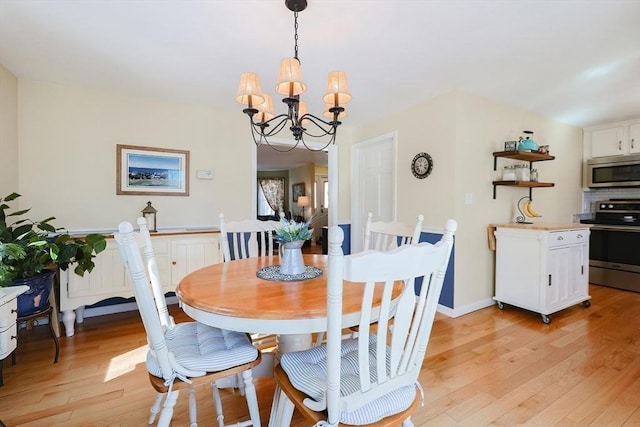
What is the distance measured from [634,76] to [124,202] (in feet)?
16.0

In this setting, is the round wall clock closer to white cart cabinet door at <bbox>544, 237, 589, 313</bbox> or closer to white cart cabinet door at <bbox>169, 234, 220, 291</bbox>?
white cart cabinet door at <bbox>544, 237, 589, 313</bbox>

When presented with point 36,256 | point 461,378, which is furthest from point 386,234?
point 36,256

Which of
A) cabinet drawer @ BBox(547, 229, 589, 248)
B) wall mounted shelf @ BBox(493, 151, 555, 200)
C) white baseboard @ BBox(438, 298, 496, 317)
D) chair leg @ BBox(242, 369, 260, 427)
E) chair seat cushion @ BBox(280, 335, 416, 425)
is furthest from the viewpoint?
wall mounted shelf @ BBox(493, 151, 555, 200)

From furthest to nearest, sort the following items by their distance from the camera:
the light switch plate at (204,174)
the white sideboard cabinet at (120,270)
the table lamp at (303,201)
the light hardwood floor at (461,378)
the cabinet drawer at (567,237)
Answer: the table lamp at (303,201)
the light switch plate at (204,174)
the cabinet drawer at (567,237)
the white sideboard cabinet at (120,270)
the light hardwood floor at (461,378)

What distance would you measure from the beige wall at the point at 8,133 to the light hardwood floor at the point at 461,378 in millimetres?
1268

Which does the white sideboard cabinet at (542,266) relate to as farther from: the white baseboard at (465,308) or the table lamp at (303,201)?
the table lamp at (303,201)

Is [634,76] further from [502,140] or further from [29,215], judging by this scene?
[29,215]

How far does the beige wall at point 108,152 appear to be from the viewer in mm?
2668

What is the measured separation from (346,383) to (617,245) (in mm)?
4495

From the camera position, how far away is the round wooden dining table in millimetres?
1035

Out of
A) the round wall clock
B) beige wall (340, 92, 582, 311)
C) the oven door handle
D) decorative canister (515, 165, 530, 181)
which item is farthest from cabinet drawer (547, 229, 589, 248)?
the round wall clock

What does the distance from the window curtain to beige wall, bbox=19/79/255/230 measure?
594cm

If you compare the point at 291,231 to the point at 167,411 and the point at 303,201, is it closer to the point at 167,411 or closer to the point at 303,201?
the point at 167,411

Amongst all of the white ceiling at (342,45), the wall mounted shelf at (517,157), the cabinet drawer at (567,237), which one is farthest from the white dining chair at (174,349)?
the wall mounted shelf at (517,157)
